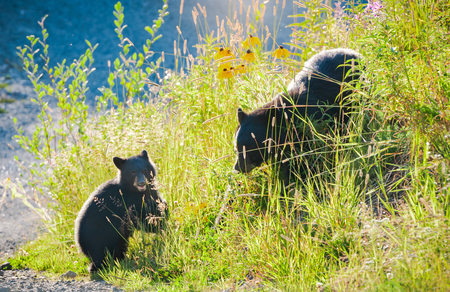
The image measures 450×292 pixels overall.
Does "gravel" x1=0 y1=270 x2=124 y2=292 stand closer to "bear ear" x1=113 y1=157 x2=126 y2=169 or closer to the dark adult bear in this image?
"bear ear" x1=113 y1=157 x2=126 y2=169

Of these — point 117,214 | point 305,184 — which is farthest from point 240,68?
point 117,214

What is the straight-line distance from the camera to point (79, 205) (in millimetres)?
4988

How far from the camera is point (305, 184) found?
12.7ft

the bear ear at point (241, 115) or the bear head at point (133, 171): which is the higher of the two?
the bear ear at point (241, 115)

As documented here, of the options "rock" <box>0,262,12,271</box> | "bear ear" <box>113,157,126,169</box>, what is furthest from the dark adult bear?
"rock" <box>0,262,12,271</box>

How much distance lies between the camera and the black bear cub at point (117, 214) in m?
3.87

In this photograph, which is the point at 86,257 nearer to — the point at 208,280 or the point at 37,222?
the point at 208,280

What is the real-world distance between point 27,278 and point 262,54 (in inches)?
156

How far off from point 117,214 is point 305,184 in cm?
212

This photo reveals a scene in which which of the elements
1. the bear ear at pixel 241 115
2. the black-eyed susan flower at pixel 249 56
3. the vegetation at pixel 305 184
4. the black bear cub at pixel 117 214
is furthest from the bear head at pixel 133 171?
the black-eyed susan flower at pixel 249 56

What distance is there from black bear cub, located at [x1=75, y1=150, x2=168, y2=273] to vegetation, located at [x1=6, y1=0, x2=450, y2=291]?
7.6 inches

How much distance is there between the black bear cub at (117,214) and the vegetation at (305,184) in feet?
0.63

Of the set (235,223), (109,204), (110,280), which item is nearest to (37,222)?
(109,204)

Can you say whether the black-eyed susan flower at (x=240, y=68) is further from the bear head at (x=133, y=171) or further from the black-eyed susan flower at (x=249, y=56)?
the bear head at (x=133, y=171)
